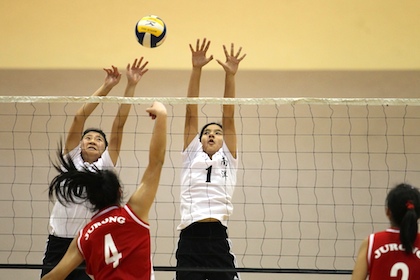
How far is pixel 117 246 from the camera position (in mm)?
3236

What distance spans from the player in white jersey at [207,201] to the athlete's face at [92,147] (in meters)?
0.65

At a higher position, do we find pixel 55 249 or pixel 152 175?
pixel 152 175

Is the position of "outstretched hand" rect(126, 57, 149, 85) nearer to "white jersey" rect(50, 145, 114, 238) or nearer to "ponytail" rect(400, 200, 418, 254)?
"white jersey" rect(50, 145, 114, 238)

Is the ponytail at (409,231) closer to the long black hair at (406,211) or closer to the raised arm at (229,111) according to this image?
the long black hair at (406,211)

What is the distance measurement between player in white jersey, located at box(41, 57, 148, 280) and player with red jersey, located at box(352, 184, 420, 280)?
6.49 feet

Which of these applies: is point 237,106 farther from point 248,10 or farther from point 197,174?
point 197,174

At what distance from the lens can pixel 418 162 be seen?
7.22 metres

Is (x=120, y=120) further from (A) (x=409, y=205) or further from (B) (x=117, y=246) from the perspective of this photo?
(A) (x=409, y=205)

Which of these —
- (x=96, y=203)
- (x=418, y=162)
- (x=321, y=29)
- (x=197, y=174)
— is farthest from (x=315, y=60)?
(x=96, y=203)

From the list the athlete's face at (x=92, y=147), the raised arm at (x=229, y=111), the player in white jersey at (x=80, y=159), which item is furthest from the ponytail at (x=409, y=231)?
the athlete's face at (x=92, y=147)

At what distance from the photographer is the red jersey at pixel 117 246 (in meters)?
3.21

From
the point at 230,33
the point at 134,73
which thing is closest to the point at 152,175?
the point at 134,73

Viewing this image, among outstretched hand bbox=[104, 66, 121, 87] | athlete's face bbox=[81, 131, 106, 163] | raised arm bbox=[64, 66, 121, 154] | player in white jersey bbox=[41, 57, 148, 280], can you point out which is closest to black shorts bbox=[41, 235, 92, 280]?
player in white jersey bbox=[41, 57, 148, 280]

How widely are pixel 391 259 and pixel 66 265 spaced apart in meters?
1.50
